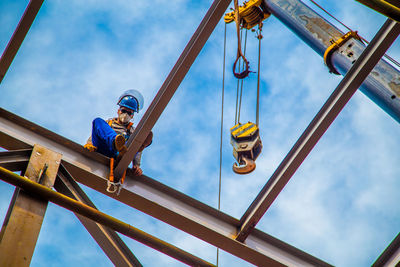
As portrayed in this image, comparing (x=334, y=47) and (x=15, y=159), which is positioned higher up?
(x=334, y=47)

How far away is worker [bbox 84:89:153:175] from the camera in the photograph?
6.36 metres

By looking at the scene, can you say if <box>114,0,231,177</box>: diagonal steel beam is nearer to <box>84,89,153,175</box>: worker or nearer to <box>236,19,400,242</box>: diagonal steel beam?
<box>84,89,153,175</box>: worker

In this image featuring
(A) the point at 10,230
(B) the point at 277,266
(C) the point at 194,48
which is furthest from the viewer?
(B) the point at 277,266

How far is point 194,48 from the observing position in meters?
5.84

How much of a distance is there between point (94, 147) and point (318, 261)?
3.09 meters

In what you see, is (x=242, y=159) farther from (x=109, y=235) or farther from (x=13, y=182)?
(x=13, y=182)

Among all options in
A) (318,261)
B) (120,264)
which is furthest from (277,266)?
(120,264)

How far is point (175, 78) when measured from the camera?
19.5ft

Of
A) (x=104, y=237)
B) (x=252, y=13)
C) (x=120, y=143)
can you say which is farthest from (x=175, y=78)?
(x=252, y=13)

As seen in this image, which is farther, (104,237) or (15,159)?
(104,237)

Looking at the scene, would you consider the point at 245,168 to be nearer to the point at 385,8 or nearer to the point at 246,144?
the point at 246,144

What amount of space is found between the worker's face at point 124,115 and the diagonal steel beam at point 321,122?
2.57 metres

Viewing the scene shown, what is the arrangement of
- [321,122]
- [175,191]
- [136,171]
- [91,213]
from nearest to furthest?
[91,213] → [321,122] → [136,171] → [175,191]

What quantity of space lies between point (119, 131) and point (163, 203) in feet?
6.26
